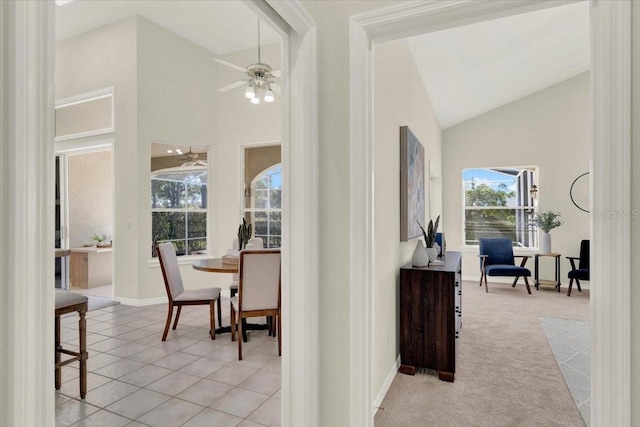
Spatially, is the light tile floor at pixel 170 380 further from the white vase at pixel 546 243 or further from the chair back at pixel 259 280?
the white vase at pixel 546 243

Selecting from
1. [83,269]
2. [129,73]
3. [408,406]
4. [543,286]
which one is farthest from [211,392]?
[543,286]

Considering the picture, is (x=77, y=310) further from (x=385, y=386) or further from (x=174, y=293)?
(x=385, y=386)

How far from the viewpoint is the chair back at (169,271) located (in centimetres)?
344

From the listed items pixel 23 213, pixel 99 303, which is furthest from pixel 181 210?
pixel 23 213

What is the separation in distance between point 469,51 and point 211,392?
14.4ft

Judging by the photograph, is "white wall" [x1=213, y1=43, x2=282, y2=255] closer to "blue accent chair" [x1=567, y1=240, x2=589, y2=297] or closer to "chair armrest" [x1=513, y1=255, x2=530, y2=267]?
"chair armrest" [x1=513, y1=255, x2=530, y2=267]

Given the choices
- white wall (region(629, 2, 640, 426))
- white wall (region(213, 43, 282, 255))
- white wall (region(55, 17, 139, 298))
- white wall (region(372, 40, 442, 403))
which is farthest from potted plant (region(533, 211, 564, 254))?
white wall (region(55, 17, 139, 298))

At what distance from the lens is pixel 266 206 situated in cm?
555

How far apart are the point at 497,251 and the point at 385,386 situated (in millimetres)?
4563

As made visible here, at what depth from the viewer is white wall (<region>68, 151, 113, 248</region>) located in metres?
6.40

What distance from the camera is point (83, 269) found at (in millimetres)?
6055

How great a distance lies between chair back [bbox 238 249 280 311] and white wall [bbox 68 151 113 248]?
183 inches

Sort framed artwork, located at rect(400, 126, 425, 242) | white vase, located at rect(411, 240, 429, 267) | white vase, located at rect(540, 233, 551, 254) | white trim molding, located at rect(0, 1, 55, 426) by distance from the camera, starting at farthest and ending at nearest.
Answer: white vase, located at rect(540, 233, 551, 254) → framed artwork, located at rect(400, 126, 425, 242) → white vase, located at rect(411, 240, 429, 267) → white trim molding, located at rect(0, 1, 55, 426)

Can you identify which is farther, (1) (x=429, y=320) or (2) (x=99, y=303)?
(2) (x=99, y=303)
